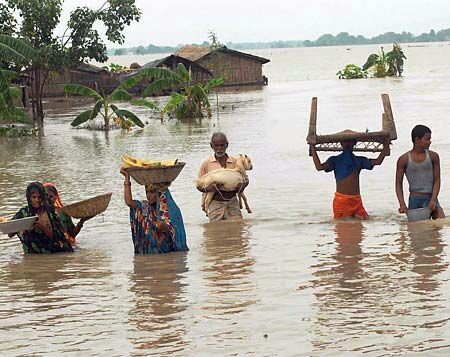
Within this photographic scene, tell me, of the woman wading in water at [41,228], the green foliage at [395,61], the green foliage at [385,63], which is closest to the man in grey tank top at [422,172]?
the woman wading in water at [41,228]

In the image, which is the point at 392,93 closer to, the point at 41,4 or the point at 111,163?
the point at 41,4

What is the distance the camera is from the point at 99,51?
31453 millimetres

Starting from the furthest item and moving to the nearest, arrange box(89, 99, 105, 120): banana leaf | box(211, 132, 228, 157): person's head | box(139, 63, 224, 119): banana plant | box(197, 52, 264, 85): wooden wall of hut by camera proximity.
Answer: box(197, 52, 264, 85): wooden wall of hut, box(139, 63, 224, 119): banana plant, box(89, 99, 105, 120): banana leaf, box(211, 132, 228, 157): person's head

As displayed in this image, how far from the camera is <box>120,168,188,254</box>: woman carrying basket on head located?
7602 millimetres

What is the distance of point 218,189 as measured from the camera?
8.64 m

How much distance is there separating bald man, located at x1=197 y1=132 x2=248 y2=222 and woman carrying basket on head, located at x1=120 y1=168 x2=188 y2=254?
864mm

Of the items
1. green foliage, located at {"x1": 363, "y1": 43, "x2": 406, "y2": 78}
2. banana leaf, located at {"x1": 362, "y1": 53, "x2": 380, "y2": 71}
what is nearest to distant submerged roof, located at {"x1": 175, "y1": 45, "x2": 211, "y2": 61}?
banana leaf, located at {"x1": 362, "y1": 53, "x2": 380, "y2": 71}

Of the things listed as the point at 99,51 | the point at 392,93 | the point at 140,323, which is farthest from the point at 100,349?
the point at 392,93

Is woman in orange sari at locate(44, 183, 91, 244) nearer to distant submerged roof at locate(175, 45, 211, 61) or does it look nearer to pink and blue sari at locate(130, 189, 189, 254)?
pink and blue sari at locate(130, 189, 189, 254)

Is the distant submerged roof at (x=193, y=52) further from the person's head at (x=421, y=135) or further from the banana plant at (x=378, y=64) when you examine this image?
the person's head at (x=421, y=135)

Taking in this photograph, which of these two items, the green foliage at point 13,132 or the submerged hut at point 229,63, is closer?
the green foliage at point 13,132

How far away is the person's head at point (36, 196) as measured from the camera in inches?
309

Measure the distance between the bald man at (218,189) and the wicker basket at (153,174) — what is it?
3.53 feet

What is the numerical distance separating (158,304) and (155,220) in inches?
60.9
